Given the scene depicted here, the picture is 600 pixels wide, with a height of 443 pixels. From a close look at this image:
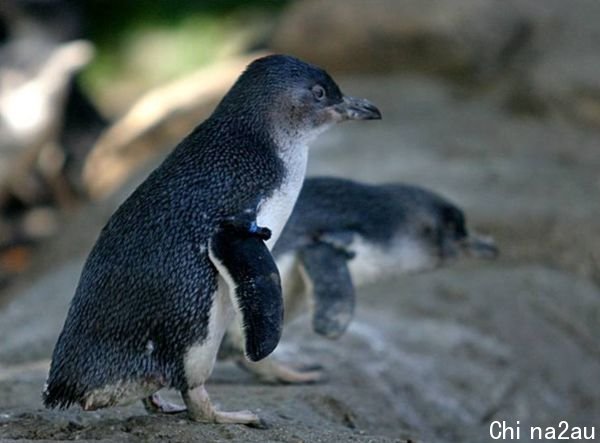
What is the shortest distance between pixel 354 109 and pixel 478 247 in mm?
1449

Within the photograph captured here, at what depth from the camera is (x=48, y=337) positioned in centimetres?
509

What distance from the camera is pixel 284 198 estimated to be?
320 centimetres

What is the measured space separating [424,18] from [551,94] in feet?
4.12

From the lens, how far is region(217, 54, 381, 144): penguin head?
130 inches

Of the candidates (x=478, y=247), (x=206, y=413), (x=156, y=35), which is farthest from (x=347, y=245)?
(x=156, y=35)

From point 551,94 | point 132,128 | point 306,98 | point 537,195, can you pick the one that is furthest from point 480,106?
point 306,98

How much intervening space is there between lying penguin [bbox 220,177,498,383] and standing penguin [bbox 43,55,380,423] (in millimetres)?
901

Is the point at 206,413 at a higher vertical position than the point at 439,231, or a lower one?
lower

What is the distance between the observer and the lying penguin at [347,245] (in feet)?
13.3

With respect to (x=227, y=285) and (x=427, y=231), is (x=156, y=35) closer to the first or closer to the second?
(x=427, y=231)

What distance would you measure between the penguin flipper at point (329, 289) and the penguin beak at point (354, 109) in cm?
69

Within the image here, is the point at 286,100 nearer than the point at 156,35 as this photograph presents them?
Yes

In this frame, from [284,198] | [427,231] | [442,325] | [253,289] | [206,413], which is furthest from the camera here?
[442,325]

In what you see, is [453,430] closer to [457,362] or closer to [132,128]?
[457,362]
